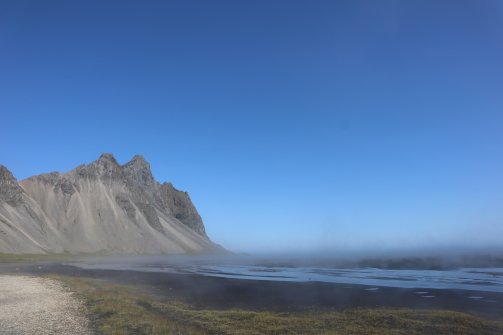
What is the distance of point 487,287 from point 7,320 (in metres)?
54.8

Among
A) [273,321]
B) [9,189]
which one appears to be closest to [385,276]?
[273,321]

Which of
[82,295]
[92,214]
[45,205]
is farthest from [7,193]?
[82,295]

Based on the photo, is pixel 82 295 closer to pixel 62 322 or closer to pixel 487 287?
pixel 62 322

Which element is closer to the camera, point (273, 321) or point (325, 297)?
point (273, 321)

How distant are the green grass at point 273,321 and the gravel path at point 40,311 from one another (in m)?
1.51

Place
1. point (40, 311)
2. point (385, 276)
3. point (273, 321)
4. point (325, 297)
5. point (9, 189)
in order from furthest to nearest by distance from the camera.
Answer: point (9, 189), point (385, 276), point (325, 297), point (40, 311), point (273, 321)

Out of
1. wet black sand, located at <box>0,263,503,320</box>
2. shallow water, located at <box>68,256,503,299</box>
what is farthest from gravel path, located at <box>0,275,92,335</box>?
shallow water, located at <box>68,256,503,299</box>

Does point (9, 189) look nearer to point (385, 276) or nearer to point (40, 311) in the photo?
→ point (385, 276)

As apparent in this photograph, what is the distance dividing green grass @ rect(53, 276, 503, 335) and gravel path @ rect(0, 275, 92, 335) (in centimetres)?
151

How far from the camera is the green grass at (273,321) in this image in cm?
2656

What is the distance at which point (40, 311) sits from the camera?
104 ft

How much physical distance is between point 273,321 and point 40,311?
1826 cm

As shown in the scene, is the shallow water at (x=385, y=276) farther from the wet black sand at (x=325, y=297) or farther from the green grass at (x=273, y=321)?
the green grass at (x=273, y=321)

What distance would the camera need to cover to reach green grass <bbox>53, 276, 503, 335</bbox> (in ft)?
87.1
